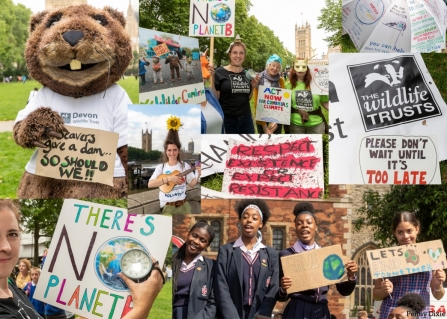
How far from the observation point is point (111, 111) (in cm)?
644

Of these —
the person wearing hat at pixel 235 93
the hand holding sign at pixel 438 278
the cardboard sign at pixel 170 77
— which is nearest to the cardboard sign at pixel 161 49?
the cardboard sign at pixel 170 77

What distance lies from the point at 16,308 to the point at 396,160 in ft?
11.4

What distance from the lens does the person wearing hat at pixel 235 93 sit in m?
6.72

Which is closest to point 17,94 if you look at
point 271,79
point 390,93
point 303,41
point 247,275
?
point 271,79

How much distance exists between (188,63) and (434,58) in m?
2.25

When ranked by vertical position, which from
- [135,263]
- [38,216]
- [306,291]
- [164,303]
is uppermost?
[38,216]

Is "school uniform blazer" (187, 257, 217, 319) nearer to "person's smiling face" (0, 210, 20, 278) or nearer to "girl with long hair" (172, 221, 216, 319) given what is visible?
"girl with long hair" (172, 221, 216, 319)

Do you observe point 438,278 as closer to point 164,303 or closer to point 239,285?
point 239,285

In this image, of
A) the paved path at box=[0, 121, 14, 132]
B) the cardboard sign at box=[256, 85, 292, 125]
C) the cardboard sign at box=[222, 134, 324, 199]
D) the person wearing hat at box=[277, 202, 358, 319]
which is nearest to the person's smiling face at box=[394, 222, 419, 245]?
the person wearing hat at box=[277, 202, 358, 319]

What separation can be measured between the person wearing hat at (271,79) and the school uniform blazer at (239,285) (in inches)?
44.8

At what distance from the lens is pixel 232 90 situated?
6.73 m

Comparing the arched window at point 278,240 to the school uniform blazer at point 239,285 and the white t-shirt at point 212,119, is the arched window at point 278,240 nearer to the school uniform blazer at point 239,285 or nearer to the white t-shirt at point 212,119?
the school uniform blazer at point 239,285

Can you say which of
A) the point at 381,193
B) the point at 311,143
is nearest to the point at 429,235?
the point at 381,193

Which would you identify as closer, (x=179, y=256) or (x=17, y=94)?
(x=179, y=256)
